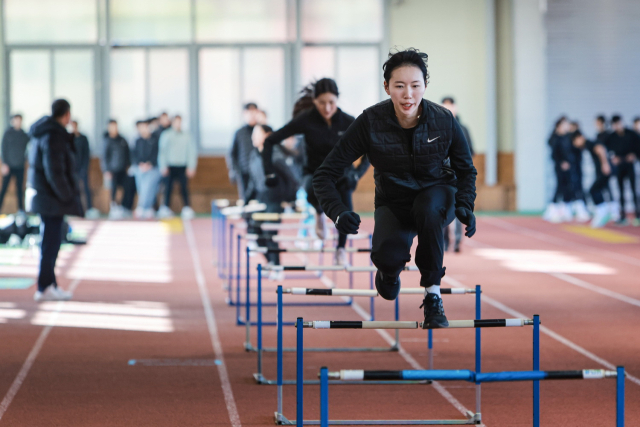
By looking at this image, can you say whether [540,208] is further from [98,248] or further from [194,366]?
[194,366]

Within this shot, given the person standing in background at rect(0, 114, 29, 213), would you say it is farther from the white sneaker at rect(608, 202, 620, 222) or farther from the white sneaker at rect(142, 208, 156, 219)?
the white sneaker at rect(608, 202, 620, 222)

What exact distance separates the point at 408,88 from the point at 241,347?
4085mm

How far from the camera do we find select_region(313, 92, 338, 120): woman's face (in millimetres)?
7738

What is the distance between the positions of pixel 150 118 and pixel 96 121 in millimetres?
1740

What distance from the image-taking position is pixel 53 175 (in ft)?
33.1

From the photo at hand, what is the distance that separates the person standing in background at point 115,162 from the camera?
2256 cm

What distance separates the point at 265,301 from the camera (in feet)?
35.9

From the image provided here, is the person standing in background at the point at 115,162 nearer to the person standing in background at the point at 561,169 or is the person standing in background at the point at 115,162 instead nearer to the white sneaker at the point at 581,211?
the person standing in background at the point at 561,169

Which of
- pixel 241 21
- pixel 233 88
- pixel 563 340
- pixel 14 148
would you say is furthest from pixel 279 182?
pixel 241 21

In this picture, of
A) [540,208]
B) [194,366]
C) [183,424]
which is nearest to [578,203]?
[540,208]

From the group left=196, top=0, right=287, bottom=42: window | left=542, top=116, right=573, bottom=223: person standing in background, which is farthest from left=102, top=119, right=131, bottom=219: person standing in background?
left=542, top=116, right=573, bottom=223: person standing in background

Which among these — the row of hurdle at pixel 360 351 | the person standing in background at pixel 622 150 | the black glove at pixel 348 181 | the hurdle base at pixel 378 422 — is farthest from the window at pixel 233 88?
the hurdle base at pixel 378 422

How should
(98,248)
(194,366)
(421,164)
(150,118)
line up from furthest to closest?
(150,118) → (98,248) → (194,366) → (421,164)

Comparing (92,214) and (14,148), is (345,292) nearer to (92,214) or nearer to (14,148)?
(14,148)
